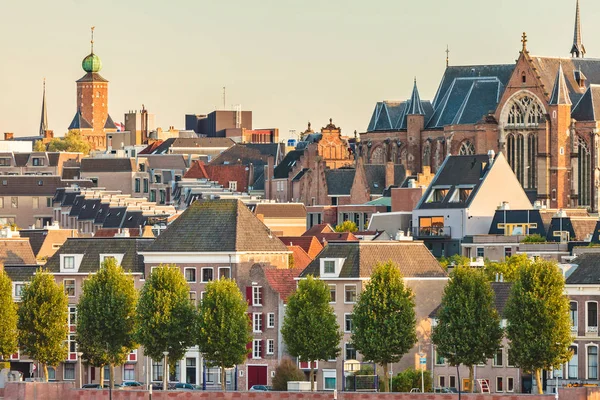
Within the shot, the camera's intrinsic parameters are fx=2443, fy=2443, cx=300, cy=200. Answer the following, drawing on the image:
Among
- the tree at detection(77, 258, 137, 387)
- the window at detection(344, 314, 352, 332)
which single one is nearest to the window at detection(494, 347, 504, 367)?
the window at detection(344, 314, 352, 332)

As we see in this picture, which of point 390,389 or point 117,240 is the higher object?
point 117,240

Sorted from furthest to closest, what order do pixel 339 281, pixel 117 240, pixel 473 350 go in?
pixel 117 240
pixel 339 281
pixel 473 350

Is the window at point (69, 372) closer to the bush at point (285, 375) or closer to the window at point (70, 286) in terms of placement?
the window at point (70, 286)

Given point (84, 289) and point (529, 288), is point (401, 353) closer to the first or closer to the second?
point (529, 288)

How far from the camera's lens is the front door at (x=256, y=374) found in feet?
481

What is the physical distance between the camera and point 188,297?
14825cm

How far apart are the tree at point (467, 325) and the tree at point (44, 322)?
81.2 ft

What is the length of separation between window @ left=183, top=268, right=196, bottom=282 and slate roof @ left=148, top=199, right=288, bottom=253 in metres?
1.27

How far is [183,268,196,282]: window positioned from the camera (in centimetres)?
15200

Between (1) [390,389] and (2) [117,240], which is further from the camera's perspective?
(2) [117,240]

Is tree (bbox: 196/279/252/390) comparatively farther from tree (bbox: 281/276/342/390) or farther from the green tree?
the green tree

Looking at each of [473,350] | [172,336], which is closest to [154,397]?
[172,336]

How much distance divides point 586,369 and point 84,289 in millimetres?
32002

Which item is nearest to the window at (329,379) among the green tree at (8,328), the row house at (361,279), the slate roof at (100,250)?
the row house at (361,279)
